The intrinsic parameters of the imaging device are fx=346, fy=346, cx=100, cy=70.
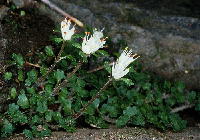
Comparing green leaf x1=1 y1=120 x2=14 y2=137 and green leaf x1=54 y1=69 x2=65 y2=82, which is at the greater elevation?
green leaf x1=54 y1=69 x2=65 y2=82

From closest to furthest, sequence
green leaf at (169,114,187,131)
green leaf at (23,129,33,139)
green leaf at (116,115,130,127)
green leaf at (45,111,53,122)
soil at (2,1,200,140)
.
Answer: green leaf at (23,129,33,139)
soil at (2,1,200,140)
green leaf at (45,111,53,122)
green leaf at (116,115,130,127)
green leaf at (169,114,187,131)

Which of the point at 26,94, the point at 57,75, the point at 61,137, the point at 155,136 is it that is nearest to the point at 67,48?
the point at 57,75

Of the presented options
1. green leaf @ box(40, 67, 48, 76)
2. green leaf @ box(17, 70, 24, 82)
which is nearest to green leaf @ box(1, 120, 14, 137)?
green leaf @ box(17, 70, 24, 82)

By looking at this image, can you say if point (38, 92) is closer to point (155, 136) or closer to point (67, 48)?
point (67, 48)

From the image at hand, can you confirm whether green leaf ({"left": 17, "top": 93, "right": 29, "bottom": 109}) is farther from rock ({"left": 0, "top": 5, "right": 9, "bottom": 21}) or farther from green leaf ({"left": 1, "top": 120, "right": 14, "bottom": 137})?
rock ({"left": 0, "top": 5, "right": 9, "bottom": 21})

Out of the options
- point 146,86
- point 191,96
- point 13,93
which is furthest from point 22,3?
point 191,96

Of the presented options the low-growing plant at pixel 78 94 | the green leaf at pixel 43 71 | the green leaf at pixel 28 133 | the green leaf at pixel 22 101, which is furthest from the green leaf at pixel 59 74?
the green leaf at pixel 28 133
